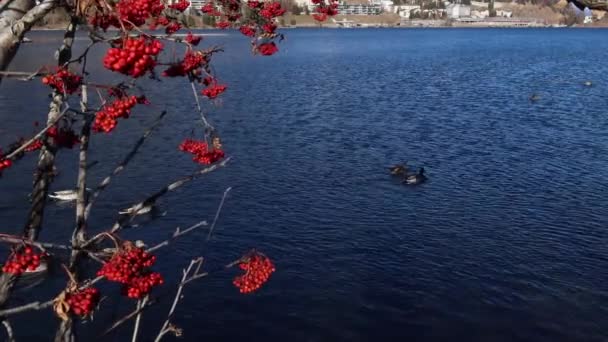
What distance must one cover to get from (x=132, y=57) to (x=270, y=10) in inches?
129

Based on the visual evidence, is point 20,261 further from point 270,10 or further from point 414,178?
point 414,178

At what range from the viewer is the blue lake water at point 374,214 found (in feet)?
55.5

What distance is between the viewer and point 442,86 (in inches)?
2176

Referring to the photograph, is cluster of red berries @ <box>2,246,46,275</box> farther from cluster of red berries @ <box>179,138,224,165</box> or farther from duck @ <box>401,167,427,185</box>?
duck @ <box>401,167,427,185</box>

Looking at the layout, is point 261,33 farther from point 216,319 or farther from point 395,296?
point 395,296

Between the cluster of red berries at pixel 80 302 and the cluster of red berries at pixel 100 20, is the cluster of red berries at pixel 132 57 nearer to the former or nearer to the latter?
the cluster of red berries at pixel 100 20

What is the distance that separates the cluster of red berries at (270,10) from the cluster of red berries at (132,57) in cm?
279

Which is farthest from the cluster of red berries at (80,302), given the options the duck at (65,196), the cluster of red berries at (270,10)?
the duck at (65,196)

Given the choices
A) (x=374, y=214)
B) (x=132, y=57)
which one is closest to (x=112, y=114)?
(x=132, y=57)

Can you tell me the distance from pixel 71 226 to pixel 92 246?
61.7 feet

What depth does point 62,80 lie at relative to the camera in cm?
397

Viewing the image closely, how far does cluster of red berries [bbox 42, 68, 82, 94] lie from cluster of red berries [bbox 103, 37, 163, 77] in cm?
88

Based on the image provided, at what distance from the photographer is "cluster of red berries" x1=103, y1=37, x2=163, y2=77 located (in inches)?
125

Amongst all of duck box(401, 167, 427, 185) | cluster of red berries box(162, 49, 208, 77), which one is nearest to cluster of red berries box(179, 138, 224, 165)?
cluster of red berries box(162, 49, 208, 77)
